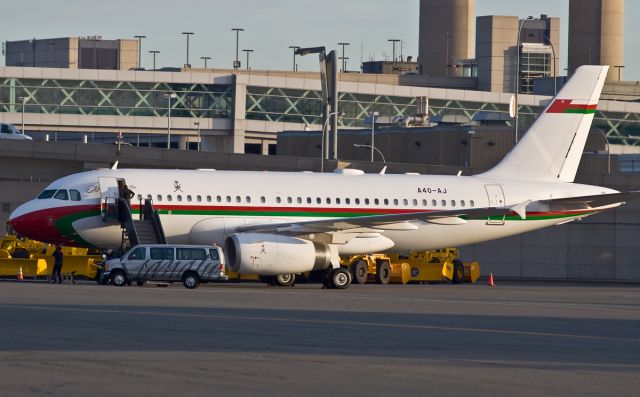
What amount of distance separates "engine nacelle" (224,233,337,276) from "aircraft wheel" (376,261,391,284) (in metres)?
6.73

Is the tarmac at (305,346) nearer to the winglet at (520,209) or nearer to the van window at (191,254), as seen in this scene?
the van window at (191,254)

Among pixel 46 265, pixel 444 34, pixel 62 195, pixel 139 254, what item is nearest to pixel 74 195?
pixel 62 195

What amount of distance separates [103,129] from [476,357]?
330 ft

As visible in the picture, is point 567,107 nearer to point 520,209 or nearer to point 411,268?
point 520,209

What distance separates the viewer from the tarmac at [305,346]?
17.7 m

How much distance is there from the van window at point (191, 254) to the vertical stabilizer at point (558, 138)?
14.5m

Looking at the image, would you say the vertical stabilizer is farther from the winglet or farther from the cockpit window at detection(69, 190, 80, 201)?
the cockpit window at detection(69, 190, 80, 201)

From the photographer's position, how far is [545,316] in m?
31.6

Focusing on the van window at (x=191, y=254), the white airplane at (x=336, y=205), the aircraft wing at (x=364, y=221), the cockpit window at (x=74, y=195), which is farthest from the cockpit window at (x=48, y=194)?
the aircraft wing at (x=364, y=221)

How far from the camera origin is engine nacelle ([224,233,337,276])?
4316 centimetres

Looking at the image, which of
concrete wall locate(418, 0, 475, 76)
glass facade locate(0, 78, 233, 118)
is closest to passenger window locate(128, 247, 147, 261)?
glass facade locate(0, 78, 233, 118)

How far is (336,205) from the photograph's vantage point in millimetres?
47688

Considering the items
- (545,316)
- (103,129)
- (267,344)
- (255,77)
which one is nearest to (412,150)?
(255,77)

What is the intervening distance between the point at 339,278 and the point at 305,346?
23.2 metres
